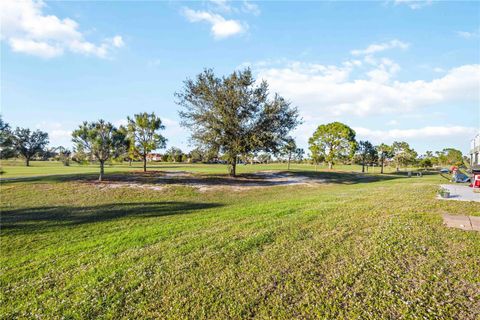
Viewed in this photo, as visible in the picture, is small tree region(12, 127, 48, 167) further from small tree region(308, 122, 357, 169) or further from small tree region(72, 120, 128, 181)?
small tree region(308, 122, 357, 169)

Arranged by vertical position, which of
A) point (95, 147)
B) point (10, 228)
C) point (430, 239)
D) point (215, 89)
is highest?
point (215, 89)

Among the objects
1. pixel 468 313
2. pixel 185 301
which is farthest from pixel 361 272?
pixel 185 301

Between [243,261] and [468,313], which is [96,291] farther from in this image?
[468,313]

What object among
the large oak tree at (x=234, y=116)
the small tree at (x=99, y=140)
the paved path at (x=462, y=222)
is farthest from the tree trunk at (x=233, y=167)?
the paved path at (x=462, y=222)

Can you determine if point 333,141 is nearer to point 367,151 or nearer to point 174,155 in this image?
point 367,151

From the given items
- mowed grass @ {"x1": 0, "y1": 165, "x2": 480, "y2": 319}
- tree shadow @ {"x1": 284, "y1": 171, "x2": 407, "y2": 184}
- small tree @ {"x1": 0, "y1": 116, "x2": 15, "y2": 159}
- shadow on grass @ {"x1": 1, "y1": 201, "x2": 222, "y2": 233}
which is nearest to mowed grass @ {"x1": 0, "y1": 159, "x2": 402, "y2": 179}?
small tree @ {"x1": 0, "y1": 116, "x2": 15, "y2": 159}

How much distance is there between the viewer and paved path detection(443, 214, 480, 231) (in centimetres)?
679

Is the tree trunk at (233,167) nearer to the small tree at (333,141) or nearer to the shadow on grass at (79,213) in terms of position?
the shadow on grass at (79,213)

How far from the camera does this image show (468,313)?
365 centimetres

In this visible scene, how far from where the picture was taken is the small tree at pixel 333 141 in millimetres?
52031

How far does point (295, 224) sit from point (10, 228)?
12072mm

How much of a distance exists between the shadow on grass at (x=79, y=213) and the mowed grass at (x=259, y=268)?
1011 mm

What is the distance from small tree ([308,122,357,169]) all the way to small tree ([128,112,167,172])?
35.4 m

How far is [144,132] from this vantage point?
31.9m
